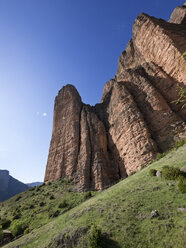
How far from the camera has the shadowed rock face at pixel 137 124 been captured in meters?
21.9

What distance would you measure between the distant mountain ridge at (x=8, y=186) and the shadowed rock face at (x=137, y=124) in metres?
108

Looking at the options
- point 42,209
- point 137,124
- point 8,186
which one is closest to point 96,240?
point 42,209

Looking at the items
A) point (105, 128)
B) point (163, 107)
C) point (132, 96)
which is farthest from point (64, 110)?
point (163, 107)

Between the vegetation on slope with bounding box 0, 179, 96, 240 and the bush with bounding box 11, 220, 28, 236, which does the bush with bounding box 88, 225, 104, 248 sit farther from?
the bush with bounding box 11, 220, 28, 236

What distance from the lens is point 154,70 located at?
94.0ft

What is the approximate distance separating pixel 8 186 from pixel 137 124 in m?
148

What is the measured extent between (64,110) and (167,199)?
142 feet

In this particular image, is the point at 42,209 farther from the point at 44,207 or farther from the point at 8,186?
the point at 8,186

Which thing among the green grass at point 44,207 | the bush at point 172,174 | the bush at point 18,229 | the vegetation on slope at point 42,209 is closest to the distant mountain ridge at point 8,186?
the green grass at point 44,207

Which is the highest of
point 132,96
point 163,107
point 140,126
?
point 132,96

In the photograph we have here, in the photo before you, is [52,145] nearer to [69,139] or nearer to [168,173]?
[69,139]

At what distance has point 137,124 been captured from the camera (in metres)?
23.7

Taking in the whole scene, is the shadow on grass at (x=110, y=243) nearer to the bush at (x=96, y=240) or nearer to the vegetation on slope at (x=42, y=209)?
the bush at (x=96, y=240)

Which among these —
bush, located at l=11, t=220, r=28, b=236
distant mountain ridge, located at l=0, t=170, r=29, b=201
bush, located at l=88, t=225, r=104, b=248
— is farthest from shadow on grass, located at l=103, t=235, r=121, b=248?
distant mountain ridge, located at l=0, t=170, r=29, b=201
